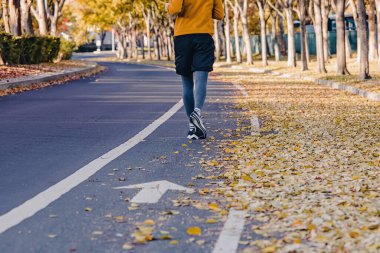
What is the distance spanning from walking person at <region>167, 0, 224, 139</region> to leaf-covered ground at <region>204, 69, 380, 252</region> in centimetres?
54

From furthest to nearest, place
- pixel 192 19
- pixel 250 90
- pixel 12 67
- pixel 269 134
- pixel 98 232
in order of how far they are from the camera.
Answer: pixel 12 67 → pixel 250 90 → pixel 269 134 → pixel 192 19 → pixel 98 232

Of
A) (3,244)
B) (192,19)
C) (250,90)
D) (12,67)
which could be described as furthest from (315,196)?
(12,67)

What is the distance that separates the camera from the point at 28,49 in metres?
34.8

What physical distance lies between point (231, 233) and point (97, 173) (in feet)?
8.47

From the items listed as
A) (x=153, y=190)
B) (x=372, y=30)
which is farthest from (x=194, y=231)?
(x=372, y=30)

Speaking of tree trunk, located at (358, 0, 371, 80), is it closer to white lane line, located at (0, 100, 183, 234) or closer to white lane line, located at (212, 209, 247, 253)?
white lane line, located at (0, 100, 183, 234)

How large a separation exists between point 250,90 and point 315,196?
52.2 ft

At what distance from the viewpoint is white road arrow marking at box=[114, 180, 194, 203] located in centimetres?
625

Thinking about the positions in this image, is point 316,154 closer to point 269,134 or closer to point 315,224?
point 269,134

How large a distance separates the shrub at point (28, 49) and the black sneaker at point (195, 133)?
22391 millimetres

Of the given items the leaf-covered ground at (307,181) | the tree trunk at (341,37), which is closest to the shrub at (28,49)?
the tree trunk at (341,37)

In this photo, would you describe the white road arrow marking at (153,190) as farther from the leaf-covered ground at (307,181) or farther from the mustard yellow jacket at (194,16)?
the mustard yellow jacket at (194,16)

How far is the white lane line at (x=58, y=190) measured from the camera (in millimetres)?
5504

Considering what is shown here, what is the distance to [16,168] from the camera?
25.5ft
